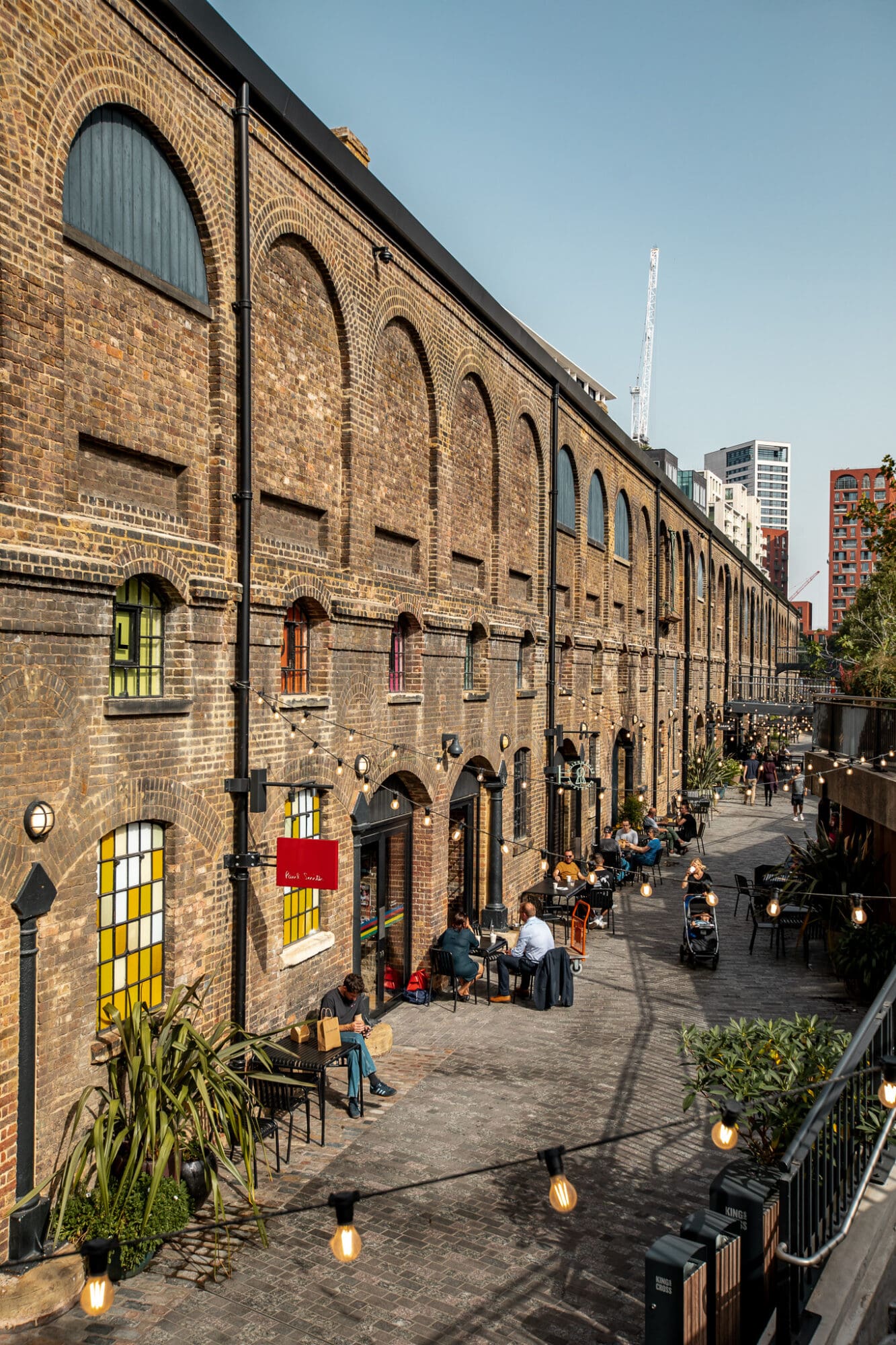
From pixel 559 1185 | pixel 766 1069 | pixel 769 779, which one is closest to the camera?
pixel 559 1185

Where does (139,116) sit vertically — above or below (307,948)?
above

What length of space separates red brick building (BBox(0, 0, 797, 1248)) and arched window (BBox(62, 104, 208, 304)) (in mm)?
28

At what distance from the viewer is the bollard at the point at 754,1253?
5.38 m

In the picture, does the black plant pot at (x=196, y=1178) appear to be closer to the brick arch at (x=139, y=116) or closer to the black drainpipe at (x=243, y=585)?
the black drainpipe at (x=243, y=585)

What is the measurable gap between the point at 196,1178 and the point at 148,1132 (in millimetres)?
1009

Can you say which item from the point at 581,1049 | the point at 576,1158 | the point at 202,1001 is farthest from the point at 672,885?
the point at 202,1001

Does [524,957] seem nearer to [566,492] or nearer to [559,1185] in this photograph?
[559,1185]

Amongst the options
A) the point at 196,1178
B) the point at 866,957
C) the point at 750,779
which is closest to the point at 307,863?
the point at 196,1178

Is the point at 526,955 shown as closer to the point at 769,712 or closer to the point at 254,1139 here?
the point at 254,1139

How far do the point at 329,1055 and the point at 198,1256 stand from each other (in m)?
2.33

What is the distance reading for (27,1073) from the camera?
6633 millimetres

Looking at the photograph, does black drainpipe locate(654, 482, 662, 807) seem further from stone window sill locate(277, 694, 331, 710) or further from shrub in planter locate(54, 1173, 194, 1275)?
shrub in planter locate(54, 1173, 194, 1275)

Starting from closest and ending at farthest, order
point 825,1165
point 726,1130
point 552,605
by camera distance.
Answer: point 726,1130 → point 825,1165 → point 552,605

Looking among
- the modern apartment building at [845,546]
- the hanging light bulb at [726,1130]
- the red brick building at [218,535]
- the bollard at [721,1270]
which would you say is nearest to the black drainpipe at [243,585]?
the red brick building at [218,535]
